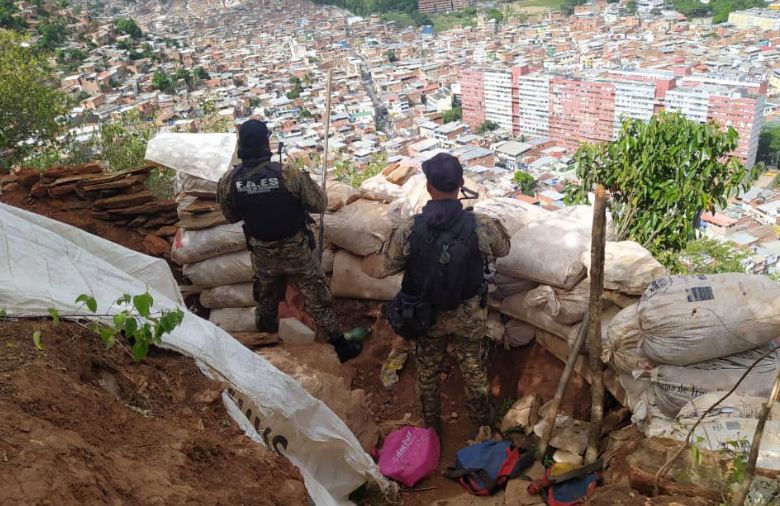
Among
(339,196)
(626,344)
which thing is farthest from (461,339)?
(339,196)

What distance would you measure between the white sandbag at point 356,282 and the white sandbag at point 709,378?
1.83 metres

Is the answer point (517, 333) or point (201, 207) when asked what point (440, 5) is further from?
point (517, 333)

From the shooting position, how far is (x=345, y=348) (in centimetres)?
402

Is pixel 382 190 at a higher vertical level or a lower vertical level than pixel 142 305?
lower

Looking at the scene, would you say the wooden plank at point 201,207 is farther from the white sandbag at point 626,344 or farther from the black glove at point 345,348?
the white sandbag at point 626,344

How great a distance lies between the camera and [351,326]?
4.30 meters

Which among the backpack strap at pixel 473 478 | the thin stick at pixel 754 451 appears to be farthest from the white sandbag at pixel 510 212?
the thin stick at pixel 754 451

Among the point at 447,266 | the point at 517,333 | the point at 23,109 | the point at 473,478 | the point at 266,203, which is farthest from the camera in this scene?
the point at 23,109

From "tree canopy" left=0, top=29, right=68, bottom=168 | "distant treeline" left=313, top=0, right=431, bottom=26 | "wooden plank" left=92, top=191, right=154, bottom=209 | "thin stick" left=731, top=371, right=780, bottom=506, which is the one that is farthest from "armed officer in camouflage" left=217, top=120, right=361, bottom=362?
"distant treeline" left=313, top=0, right=431, bottom=26

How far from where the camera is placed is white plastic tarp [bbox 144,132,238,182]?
3.99m

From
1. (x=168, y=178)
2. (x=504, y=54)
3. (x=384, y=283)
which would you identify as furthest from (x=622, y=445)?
(x=504, y=54)

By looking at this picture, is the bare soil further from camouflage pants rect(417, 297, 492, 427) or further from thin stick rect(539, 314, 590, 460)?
thin stick rect(539, 314, 590, 460)

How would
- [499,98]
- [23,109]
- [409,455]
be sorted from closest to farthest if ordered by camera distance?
1. [409,455]
2. [23,109]
3. [499,98]

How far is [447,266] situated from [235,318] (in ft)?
6.35
